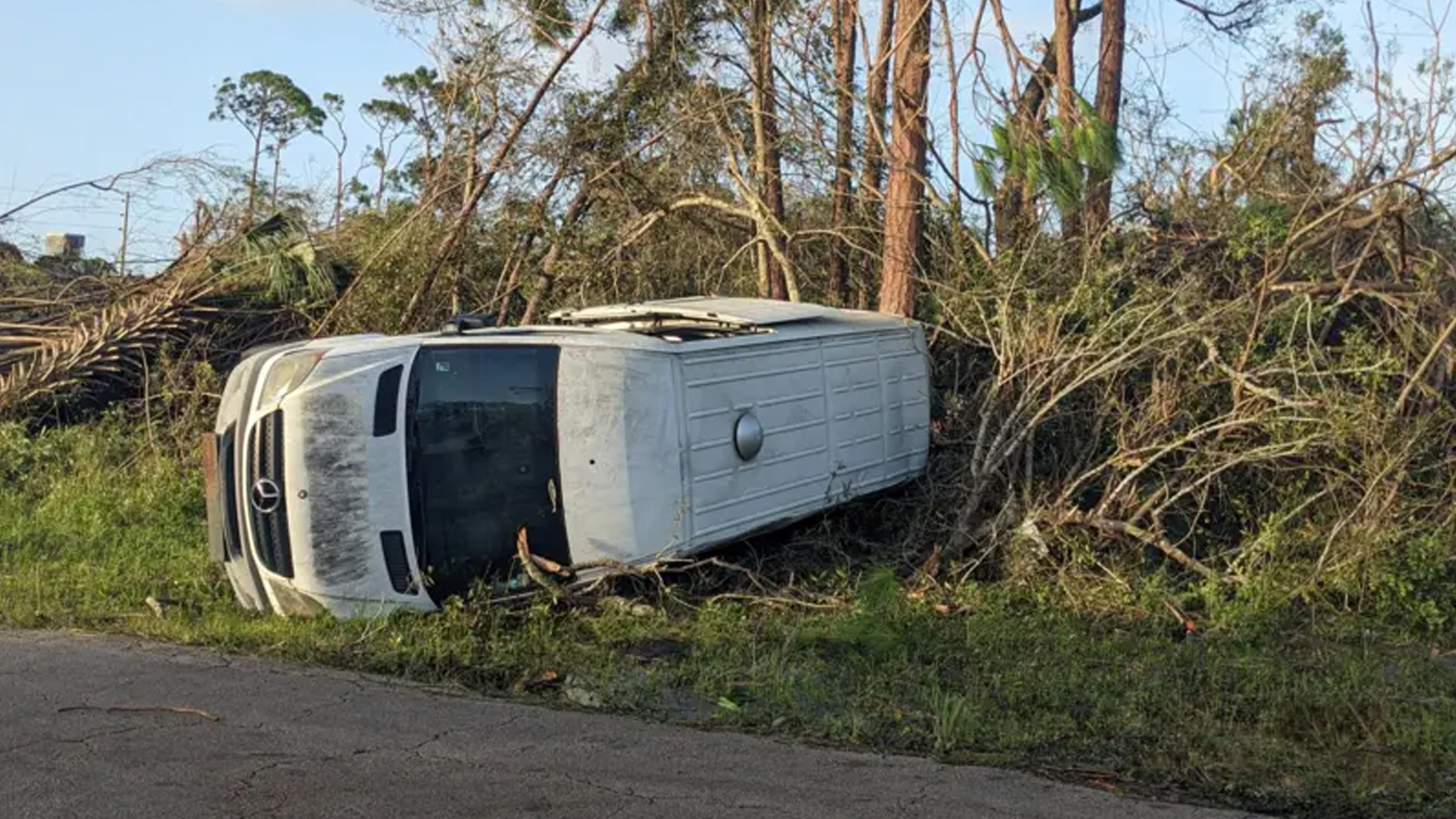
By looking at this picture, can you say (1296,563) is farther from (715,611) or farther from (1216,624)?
(715,611)

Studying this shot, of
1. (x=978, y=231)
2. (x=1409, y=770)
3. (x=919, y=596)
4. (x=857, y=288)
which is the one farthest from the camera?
(x=857, y=288)

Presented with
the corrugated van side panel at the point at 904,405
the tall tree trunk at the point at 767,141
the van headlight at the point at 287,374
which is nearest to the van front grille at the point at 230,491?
the van headlight at the point at 287,374

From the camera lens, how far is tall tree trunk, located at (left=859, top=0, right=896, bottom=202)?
41.7 feet

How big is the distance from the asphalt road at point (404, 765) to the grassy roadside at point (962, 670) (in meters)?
0.40

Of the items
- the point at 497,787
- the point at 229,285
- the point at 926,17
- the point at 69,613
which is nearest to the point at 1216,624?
the point at 497,787

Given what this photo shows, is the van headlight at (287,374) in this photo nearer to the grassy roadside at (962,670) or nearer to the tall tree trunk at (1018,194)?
the grassy roadside at (962,670)

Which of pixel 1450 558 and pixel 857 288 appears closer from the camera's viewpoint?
pixel 1450 558

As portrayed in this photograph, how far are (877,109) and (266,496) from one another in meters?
7.33

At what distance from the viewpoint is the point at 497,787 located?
5.14 m

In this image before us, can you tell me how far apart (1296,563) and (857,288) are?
18.0ft

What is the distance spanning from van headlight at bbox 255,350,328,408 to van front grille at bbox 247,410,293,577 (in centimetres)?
13

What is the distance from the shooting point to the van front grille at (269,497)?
777 cm

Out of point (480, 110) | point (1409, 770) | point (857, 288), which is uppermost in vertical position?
point (480, 110)

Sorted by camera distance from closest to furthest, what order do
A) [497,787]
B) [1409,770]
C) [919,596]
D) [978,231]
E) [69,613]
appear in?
1. [497,787]
2. [1409,770]
3. [69,613]
4. [919,596]
5. [978,231]
